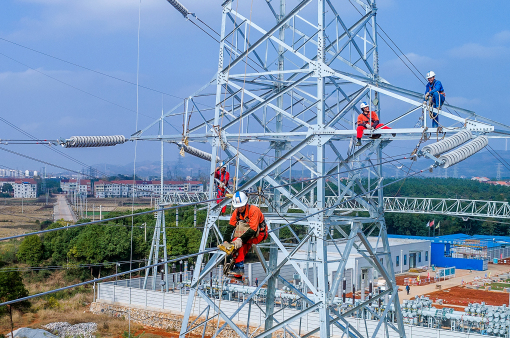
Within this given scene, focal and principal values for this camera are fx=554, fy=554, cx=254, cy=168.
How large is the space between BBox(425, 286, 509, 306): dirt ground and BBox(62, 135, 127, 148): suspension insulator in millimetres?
31727

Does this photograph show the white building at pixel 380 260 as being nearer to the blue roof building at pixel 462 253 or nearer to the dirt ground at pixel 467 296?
the blue roof building at pixel 462 253

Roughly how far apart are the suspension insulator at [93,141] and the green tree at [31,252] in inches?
1472

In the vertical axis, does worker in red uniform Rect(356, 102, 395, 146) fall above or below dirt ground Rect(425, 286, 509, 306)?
above

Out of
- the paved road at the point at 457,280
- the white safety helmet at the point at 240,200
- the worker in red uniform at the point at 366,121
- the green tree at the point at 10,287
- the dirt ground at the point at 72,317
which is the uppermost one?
the worker in red uniform at the point at 366,121

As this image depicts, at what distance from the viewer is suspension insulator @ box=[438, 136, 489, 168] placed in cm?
1211

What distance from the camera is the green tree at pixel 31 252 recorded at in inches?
1988

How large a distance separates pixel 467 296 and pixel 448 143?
3757cm

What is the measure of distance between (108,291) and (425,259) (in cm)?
3966

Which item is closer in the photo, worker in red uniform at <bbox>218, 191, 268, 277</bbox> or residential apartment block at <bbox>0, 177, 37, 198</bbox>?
worker in red uniform at <bbox>218, 191, 268, 277</bbox>

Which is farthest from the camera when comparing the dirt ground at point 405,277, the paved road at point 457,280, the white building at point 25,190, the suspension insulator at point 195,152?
the white building at point 25,190

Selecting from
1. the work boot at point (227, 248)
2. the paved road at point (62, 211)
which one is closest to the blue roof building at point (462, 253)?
the work boot at point (227, 248)

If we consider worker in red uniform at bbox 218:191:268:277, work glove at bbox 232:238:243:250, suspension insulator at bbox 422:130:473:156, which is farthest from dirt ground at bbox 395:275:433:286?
work glove at bbox 232:238:243:250

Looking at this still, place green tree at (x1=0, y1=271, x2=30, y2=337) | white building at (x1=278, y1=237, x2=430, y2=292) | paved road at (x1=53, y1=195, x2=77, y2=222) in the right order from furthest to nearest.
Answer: paved road at (x1=53, y1=195, x2=77, y2=222), white building at (x1=278, y1=237, x2=430, y2=292), green tree at (x1=0, y1=271, x2=30, y2=337)

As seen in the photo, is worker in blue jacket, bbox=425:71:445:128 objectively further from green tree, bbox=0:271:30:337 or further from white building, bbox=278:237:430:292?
white building, bbox=278:237:430:292
